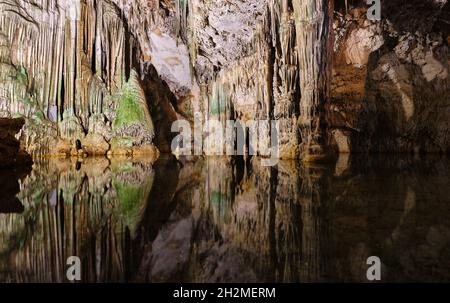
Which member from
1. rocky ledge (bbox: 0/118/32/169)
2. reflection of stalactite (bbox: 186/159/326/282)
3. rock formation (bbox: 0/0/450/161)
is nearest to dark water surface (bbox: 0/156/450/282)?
reflection of stalactite (bbox: 186/159/326/282)

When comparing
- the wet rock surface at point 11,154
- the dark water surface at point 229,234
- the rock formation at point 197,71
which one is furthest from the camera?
the rock formation at point 197,71

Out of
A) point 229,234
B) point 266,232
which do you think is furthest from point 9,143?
point 266,232

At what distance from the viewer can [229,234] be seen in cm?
251

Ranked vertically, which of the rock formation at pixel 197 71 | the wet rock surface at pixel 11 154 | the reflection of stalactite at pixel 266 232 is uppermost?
the rock formation at pixel 197 71

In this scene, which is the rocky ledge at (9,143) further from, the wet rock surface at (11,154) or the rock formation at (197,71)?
the rock formation at (197,71)

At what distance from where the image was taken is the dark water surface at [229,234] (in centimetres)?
177

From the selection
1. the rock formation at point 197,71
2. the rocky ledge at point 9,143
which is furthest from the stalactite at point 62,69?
the rocky ledge at point 9,143

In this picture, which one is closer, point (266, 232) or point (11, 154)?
point (266, 232)

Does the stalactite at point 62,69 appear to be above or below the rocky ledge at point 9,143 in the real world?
above

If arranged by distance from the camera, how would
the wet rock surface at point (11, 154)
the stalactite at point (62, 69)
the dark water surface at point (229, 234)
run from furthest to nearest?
the stalactite at point (62, 69), the wet rock surface at point (11, 154), the dark water surface at point (229, 234)

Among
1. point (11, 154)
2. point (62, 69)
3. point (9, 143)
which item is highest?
point (62, 69)

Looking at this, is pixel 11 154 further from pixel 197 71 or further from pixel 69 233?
pixel 197 71

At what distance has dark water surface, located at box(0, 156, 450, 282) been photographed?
1767mm
